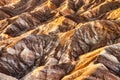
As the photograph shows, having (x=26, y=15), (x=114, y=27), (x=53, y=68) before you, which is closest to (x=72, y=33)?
(x=114, y=27)

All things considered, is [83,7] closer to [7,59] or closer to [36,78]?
[7,59]

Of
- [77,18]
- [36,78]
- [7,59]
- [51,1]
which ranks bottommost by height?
[36,78]

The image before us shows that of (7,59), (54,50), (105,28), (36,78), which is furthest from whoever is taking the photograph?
(105,28)

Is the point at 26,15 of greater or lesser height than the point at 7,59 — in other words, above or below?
above

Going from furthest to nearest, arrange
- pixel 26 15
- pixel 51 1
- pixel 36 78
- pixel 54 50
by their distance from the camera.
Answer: pixel 51 1 < pixel 26 15 < pixel 54 50 < pixel 36 78

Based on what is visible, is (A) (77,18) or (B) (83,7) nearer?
(A) (77,18)

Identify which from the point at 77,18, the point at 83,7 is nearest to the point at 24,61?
the point at 77,18

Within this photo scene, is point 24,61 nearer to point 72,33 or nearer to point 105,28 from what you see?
point 72,33
